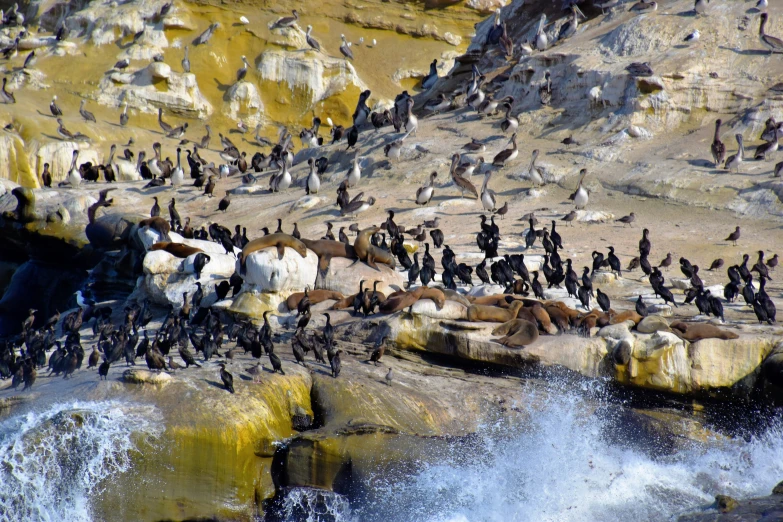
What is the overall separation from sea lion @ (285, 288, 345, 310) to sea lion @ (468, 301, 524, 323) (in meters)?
2.56

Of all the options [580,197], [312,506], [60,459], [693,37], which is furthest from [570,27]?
[60,459]

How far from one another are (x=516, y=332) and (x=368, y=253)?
4.10 m

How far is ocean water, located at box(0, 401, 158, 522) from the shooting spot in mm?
9227

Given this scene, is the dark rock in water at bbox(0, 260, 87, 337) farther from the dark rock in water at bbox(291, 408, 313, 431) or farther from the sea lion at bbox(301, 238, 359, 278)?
the dark rock in water at bbox(291, 408, 313, 431)

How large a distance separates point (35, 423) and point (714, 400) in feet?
28.0

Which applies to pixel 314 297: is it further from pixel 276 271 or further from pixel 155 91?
pixel 155 91

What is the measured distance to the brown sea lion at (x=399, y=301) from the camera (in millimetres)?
12883

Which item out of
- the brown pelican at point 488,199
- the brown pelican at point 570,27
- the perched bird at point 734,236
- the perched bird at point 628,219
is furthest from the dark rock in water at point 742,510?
the brown pelican at point 570,27

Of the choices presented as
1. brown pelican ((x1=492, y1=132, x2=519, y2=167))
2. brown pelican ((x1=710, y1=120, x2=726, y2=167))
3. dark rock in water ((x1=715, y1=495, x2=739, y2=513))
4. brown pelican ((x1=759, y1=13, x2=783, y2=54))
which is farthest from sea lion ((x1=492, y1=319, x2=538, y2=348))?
brown pelican ((x1=759, y1=13, x2=783, y2=54))

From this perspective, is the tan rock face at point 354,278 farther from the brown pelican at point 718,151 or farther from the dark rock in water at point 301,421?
the brown pelican at point 718,151

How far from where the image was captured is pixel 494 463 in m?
10.6

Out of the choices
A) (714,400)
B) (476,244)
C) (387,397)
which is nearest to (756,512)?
(714,400)

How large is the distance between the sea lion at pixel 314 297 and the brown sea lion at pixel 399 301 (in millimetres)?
1166

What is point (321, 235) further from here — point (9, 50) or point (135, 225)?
point (9, 50)
